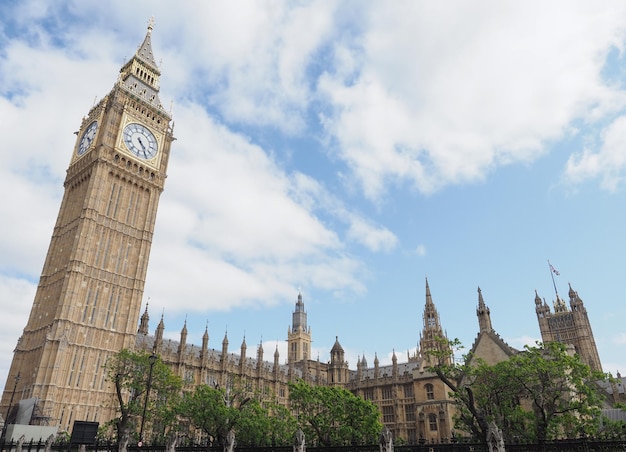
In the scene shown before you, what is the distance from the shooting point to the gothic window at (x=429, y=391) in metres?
61.9

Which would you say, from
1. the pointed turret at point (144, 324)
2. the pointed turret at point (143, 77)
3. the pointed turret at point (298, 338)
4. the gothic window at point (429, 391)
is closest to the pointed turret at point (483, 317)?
the gothic window at point (429, 391)

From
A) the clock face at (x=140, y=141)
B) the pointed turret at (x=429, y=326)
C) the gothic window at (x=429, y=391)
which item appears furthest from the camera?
the pointed turret at (x=429, y=326)

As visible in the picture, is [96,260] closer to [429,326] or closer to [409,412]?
[409,412]

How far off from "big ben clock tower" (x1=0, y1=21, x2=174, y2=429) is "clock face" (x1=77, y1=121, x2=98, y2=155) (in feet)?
0.94

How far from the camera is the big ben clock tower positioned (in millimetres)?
49344

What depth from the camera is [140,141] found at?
67875 mm

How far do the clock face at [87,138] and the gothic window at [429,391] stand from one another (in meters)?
61.5

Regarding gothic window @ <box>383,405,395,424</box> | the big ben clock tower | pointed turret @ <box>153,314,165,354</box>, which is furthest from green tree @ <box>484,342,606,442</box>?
gothic window @ <box>383,405,395,424</box>

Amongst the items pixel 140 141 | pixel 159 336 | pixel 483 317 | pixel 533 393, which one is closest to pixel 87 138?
pixel 140 141

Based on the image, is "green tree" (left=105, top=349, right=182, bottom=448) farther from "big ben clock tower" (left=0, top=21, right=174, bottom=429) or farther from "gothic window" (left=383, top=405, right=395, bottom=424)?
"gothic window" (left=383, top=405, right=395, bottom=424)

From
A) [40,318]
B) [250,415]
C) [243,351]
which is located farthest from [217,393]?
[243,351]

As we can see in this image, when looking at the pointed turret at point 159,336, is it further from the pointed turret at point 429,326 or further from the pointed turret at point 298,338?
the pointed turret at point 298,338

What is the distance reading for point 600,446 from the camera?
18.2 metres

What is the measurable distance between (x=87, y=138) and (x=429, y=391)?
64233mm
